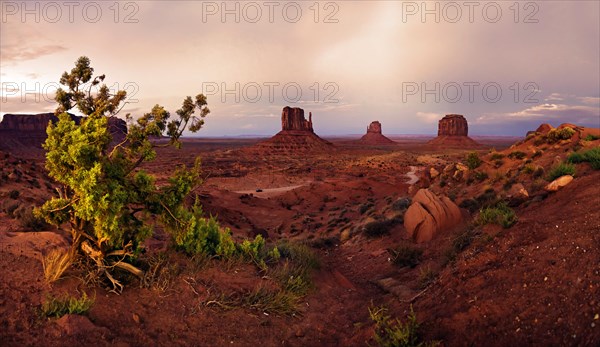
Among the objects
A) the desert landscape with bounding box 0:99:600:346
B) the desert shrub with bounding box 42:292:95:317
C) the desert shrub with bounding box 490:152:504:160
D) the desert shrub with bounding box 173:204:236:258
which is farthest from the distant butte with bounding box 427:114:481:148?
the desert shrub with bounding box 42:292:95:317

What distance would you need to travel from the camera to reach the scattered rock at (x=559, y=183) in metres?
11.6

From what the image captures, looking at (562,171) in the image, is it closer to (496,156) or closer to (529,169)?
(529,169)

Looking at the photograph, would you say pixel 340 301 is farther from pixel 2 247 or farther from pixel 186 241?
pixel 2 247

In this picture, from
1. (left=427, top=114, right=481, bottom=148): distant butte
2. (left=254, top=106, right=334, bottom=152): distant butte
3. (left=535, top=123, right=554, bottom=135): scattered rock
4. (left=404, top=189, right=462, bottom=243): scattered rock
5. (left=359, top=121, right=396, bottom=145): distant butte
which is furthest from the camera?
(left=359, top=121, right=396, bottom=145): distant butte

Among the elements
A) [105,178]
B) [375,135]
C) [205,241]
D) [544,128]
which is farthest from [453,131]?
[105,178]

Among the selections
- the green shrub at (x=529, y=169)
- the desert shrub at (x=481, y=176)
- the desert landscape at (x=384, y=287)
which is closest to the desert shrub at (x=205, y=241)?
the desert landscape at (x=384, y=287)

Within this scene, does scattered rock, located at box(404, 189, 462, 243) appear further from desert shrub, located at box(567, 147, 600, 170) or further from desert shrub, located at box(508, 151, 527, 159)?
desert shrub, located at box(508, 151, 527, 159)

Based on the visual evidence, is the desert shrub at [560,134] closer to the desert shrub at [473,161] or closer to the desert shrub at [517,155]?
the desert shrub at [517,155]

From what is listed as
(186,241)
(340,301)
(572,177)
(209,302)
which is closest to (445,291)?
(340,301)

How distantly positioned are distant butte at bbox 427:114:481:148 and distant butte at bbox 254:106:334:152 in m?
55.6

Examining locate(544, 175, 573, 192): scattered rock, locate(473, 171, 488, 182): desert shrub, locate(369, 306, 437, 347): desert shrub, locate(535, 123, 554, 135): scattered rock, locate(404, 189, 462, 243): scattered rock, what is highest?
locate(535, 123, 554, 135): scattered rock

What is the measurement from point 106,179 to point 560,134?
78.3 feet

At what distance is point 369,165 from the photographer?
7150 cm

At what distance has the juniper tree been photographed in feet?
20.3
